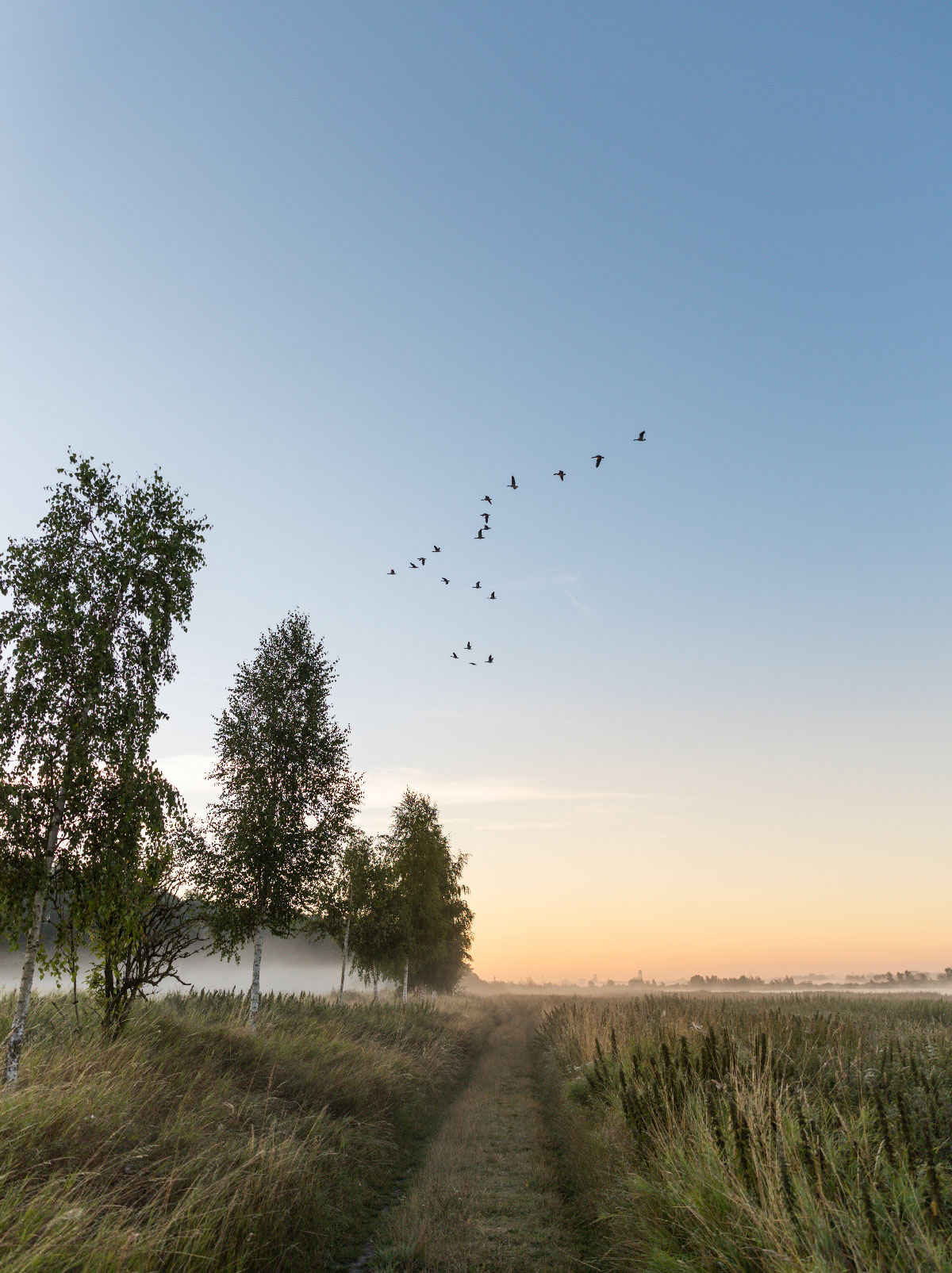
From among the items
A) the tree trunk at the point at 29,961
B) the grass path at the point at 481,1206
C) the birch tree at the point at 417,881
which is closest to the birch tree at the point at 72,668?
the tree trunk at the point at 29,961

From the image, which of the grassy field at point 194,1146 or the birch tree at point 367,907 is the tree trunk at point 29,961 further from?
the birch tree at point 367,907

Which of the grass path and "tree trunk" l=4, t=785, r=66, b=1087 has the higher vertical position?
"tree trunk" l=4, t=785, r=66, b=1087

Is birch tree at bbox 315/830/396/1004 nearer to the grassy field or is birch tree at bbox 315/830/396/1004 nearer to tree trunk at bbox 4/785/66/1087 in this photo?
the grassy field

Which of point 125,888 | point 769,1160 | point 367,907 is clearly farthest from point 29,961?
point 367,907

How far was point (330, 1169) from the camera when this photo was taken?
26.4 feet

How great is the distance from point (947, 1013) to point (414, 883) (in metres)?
26.0

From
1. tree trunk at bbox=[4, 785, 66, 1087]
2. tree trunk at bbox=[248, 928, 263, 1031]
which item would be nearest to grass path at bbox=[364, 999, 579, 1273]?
tree trunk at bbox=[4, 785, 66, 1087]

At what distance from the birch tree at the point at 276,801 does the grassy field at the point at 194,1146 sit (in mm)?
5941

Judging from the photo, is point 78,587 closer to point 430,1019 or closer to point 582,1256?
point 582,1256

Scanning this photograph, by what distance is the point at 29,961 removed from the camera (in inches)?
349

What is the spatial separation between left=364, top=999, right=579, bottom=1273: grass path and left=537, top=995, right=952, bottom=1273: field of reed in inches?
21.1

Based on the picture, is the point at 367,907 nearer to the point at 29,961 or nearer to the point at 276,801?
the point at 276,801

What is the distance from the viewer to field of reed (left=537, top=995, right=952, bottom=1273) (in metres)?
4.05

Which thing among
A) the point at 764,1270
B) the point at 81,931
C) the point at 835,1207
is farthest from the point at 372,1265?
the point at 81,931
